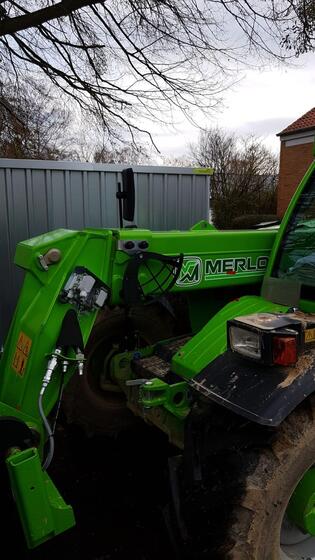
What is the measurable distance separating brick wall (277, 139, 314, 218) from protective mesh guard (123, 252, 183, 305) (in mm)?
19060

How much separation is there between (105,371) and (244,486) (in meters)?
1.64

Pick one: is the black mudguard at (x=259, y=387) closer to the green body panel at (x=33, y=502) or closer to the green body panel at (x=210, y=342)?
the green body panel at (x=210, y=342)

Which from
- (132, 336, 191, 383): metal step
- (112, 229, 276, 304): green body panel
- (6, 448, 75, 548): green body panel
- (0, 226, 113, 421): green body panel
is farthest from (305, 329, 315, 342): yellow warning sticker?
(6, 448, 75, 548): green body panel

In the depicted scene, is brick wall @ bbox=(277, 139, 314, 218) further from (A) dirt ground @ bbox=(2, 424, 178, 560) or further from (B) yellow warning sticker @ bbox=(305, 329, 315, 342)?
(B) yellow warning sticker @ bbox=(305, 329, 315, 342)

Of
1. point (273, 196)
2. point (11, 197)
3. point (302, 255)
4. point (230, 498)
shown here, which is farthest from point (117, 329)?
point (273, 196)

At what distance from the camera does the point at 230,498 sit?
1.75 metres

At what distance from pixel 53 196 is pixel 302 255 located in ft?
8.84

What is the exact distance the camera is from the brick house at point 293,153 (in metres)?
20.2

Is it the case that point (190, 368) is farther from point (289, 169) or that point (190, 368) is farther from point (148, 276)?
point (289, 169)

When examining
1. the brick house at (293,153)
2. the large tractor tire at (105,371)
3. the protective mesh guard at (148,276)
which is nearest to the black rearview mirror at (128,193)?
the protective mesh guard at (148,276)

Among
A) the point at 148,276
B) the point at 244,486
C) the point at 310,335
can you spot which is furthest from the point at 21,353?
the point at 310,335

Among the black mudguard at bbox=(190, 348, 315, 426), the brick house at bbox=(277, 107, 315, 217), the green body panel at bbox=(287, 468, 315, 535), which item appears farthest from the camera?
the brick house at bbox=(277, 107, 315, 217)

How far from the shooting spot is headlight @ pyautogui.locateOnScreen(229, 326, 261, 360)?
1.90 metres

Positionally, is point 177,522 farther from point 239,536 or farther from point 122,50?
point 122,50
